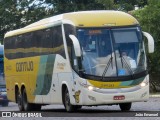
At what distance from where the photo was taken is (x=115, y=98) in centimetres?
2192

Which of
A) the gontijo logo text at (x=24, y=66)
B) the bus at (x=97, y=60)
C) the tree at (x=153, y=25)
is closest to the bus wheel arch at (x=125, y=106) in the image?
the bus at (x=97, y=60)

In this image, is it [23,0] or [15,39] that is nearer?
[15,39]

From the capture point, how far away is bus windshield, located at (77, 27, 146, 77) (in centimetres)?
2217

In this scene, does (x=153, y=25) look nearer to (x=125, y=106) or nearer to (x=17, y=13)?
(x=125, y=106)

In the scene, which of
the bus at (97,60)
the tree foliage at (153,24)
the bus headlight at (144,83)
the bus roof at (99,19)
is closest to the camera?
the bus at (97,60)

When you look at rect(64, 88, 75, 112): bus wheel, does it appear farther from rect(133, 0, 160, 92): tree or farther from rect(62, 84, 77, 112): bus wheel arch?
rect(133, 0, 160, 92): tree

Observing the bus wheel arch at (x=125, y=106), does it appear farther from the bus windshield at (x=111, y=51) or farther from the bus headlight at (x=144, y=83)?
the bus windshield at (x=111, y=51)

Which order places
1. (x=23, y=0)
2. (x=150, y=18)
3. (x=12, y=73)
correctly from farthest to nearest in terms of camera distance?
1. (x=23, y=0)
2. (x=150, y=18)
3. (x=12, y=73)

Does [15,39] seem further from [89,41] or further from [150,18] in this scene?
[150,18]

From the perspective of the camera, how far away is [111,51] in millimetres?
22406

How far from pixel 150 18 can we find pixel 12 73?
1638cm

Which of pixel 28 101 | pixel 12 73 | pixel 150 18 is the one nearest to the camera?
pixel 28 101

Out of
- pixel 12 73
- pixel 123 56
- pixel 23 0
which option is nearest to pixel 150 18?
pixel 12 73

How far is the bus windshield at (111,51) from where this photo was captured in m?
22.2
